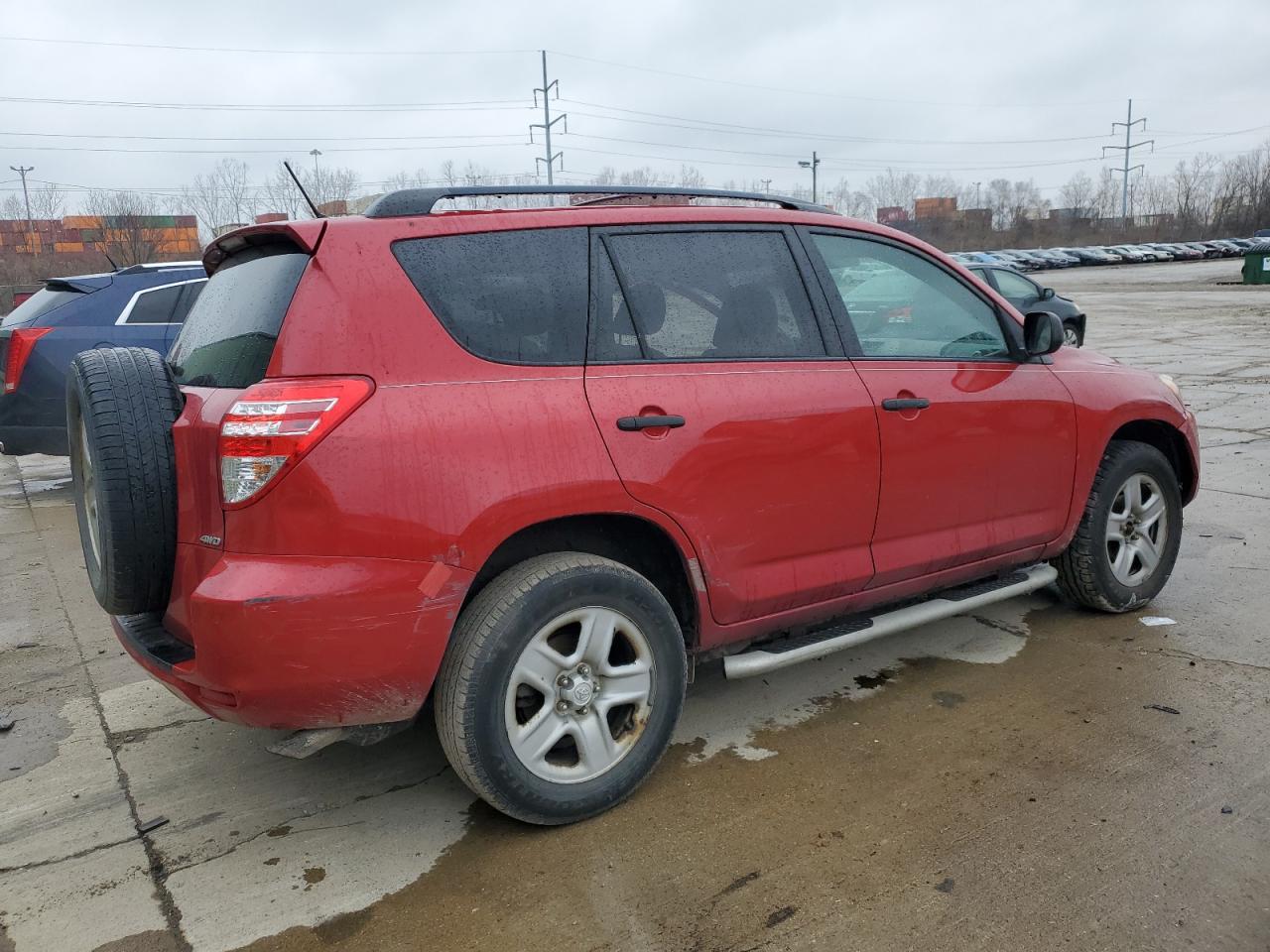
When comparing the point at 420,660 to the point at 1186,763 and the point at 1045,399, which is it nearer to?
the point at 1186,763

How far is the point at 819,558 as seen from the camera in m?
3.28

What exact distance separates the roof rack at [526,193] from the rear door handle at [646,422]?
0.81 meters

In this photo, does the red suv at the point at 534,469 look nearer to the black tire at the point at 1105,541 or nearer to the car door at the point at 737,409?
the car door at the point at 737,409

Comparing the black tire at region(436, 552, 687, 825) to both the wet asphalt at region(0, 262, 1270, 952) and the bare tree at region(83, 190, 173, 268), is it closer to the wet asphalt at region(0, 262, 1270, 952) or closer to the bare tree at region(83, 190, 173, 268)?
the wet asphalt at region(0, 262, 1270, 952)

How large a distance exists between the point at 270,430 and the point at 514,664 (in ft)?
2.93

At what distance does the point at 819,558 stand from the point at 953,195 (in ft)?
359

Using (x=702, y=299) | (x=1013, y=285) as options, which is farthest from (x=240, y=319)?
(x=1013, y=285)

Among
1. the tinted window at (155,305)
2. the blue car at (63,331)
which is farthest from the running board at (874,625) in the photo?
the tinted window at (155,305)

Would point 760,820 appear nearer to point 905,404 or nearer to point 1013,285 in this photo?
point 905,404

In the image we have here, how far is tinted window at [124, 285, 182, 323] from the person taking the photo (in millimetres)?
7797

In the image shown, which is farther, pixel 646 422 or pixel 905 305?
pixel 905 305

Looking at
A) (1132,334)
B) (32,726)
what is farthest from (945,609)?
(1132,334)

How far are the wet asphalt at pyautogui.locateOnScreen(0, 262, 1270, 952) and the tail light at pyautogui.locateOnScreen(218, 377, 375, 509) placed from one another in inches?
44.3

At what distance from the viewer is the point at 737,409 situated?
302 centimetres
